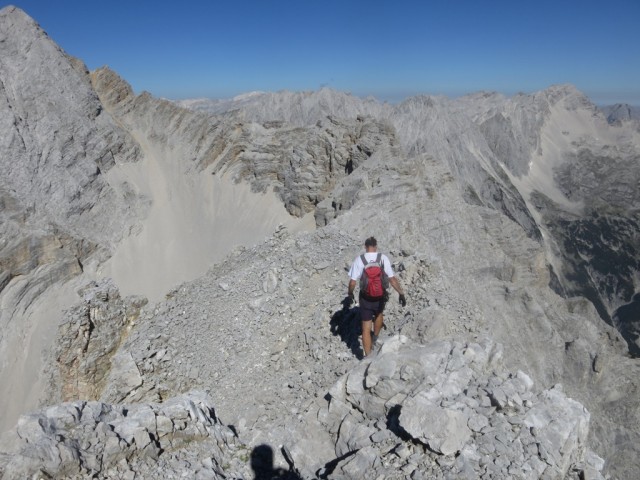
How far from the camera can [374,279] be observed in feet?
31.6

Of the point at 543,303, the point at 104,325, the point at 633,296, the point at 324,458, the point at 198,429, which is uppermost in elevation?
the point at 198,429

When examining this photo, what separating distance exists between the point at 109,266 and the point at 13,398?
11.7 meters

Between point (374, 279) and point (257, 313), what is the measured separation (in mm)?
6616

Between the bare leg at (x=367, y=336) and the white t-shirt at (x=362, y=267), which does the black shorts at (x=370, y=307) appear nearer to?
the bare leg at (x=367, y=336)

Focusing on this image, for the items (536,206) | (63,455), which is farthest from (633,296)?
(63,455)

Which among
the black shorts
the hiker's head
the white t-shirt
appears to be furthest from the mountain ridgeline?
the hiker's head

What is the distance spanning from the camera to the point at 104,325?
19.8m

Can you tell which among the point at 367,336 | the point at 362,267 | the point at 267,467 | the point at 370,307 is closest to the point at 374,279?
the point at 362,267

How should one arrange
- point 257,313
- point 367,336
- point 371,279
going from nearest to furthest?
point 371,279 → point 367,336 → point 257,313

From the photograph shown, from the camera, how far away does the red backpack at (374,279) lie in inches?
378

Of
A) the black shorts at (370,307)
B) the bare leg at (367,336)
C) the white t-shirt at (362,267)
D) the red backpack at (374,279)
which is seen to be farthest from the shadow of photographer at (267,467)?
the white t-shirt at (362,267)

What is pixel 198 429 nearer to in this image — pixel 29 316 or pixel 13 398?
pixel 13 398

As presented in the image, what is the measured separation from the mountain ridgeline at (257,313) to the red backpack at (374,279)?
1152 mm

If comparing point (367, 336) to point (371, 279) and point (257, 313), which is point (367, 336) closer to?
point (371, 279)
